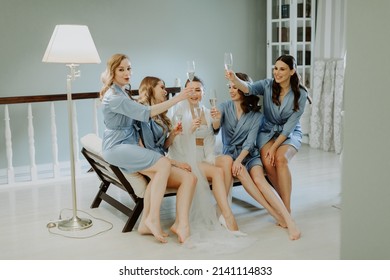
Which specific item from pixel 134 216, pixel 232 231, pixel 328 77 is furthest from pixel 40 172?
pixel 328 77

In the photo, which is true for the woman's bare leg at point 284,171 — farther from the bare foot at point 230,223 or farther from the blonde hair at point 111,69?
the blonde hair at point 111,69

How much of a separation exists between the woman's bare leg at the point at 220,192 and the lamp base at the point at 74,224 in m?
0.97

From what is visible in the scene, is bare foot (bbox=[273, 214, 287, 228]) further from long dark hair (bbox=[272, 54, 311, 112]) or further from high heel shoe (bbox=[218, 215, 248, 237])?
long dark hair (bbox=[272, 54, 311, 112])

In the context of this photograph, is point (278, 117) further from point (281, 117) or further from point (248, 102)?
point (248, 102)

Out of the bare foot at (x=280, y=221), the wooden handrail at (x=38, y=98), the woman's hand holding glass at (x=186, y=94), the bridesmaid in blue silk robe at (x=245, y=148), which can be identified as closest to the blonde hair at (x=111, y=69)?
the woman's hand holding glass at (x=186, y=94)

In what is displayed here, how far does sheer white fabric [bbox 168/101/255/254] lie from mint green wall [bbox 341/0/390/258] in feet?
5.35

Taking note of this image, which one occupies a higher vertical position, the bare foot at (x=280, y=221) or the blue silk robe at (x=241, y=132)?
the blue silk robe at (x=241, y=132)

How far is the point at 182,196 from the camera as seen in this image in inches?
161

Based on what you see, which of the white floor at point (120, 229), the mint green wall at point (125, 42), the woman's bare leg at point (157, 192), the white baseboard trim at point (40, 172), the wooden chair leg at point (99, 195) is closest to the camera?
the white floor at point (120, 229)

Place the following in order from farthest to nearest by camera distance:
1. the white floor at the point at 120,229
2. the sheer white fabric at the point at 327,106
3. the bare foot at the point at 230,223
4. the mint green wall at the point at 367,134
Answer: the sheer white fabric at the point at 327,106 → the bare foot at the point at 230,223 → the white floor at the point at 120,229 → the mint green wall at the point at 367,134

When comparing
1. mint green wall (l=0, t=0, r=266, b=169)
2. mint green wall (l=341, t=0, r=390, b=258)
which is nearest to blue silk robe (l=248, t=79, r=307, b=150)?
mint green wall (l=341, t=0, r=390, b=258)

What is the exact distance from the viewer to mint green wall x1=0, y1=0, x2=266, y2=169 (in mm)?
6621

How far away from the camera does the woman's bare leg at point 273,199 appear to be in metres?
4.09
